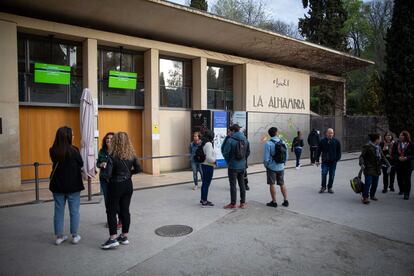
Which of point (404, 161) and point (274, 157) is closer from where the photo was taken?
point (274, 157)

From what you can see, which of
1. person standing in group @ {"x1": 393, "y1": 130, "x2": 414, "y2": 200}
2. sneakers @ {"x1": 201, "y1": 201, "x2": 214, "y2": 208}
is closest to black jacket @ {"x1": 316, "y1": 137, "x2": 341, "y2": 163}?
person standing in group @ {"x1": 393, "y1": 130, "x2": 414, "y2": 200}

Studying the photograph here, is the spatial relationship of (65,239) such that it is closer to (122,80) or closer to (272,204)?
(272,204)

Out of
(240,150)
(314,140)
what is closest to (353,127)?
(314,140)

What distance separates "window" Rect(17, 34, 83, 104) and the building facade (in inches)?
1.2

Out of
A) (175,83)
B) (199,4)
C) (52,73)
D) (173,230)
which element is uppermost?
(199,4)

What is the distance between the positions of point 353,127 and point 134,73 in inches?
641

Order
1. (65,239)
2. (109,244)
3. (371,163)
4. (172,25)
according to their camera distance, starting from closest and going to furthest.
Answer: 1. (109,244)
2. (65,239)
3. (371,163)
4. (172,25)

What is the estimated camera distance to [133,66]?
12.9 m

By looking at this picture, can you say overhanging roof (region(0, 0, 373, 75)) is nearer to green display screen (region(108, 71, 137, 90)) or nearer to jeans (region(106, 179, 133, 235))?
green display screen (region(108, 71, 137, 90))

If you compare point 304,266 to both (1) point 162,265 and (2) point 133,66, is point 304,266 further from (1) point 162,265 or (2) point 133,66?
(2) point 133,66

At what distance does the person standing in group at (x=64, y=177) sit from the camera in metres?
5.08

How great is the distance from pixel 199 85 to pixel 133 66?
2955 millimetres

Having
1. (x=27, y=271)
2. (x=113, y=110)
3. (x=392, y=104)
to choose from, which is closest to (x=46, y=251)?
(x=27, y=271)

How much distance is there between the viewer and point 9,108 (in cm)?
938
